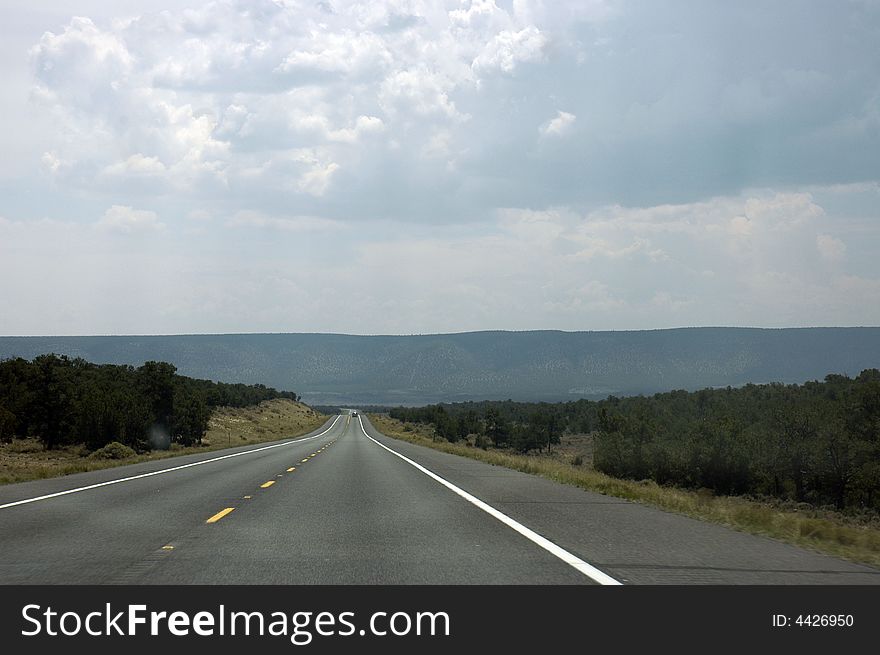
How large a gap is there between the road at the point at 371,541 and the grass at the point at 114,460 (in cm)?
978

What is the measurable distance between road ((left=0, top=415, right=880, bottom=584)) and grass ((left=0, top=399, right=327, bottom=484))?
9783 millimetres

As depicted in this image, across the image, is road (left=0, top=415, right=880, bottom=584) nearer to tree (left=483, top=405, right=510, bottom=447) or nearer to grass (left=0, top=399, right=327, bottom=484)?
grass (left=0, top=399, right=327, bottom=484)

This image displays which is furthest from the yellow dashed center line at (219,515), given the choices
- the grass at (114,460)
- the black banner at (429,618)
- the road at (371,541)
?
the grass at (114,460)

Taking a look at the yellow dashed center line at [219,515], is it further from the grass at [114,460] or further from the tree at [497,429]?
the tree at [497,429]

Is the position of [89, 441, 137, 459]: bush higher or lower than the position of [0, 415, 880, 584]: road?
lower

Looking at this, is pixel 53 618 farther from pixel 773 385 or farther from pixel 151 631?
pixel 773 385

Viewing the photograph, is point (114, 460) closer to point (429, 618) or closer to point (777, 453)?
point (429, 618)

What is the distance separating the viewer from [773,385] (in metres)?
139

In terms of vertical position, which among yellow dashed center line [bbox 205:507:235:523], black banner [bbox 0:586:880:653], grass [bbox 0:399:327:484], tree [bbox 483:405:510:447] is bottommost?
tree [bbox 483:405:510:447]

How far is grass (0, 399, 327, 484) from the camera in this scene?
97.2 ft

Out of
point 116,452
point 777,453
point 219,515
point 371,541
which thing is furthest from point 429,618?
point 777,453

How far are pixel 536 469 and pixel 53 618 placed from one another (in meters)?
24.0

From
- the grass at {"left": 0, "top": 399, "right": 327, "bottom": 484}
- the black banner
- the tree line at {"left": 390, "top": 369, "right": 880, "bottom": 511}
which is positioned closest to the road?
the black banner

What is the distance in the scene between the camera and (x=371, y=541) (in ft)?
36.7
